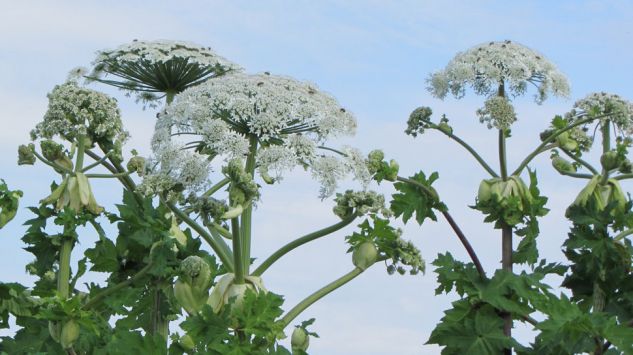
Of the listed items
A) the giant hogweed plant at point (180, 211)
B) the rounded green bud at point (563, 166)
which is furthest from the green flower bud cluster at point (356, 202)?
the rounded green bud at point (563, 166)

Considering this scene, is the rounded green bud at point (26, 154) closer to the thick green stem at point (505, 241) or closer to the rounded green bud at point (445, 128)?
the rounded green bud at point (445, 128)

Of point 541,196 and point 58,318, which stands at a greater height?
point 541,196

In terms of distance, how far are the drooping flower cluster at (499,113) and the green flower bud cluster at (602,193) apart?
1190mm

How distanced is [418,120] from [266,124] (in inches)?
87.3

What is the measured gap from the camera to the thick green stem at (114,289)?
8.32 meters

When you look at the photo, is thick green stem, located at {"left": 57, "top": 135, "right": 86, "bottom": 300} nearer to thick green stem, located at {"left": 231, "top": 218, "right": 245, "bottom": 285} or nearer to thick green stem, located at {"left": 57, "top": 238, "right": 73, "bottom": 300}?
thick green stem, located at {"left": 57, "top": 238, "right": 73, "bottom": 300}

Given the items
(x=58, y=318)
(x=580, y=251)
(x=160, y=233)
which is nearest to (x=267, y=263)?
(x=160, y=233)

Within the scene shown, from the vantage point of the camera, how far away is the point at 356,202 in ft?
25.0

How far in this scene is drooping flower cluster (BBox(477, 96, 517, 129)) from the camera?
883cm

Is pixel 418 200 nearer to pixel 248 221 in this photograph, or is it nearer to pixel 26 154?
pixel 248 221

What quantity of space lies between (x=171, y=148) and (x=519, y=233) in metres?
3.23

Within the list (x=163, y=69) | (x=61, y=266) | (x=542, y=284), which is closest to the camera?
(x=542, y=284)

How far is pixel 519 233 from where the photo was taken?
8.99 meters

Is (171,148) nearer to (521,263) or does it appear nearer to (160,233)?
(160,233)
